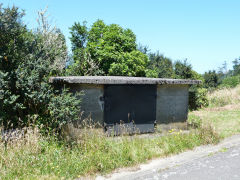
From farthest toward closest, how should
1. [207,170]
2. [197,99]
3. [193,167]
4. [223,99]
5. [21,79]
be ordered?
1. [223,99]
2. [197,99]
3. [21,79]
4. [193,167]
5. [207,170]

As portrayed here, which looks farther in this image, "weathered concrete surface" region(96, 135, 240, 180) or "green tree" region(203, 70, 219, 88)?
"green tree" region(203, 70, 219, 88)

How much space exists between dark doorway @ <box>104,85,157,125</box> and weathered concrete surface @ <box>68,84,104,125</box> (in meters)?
0.18

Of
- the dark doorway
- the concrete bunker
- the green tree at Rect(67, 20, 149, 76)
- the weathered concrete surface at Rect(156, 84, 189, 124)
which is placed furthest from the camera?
the green tree at Rect(67, 20, 149, 76)

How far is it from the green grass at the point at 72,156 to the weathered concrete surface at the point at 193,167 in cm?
28

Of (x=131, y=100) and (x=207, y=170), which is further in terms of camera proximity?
(x=131, y=100)

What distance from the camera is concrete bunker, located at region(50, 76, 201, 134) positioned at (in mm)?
7527

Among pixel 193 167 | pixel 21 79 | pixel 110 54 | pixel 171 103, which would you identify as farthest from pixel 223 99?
pixel 21 79

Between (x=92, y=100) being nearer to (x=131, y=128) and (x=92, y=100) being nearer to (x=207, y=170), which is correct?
(x=131, y=128)

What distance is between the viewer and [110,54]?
1902 centimetres

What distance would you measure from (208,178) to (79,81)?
4.43 meters

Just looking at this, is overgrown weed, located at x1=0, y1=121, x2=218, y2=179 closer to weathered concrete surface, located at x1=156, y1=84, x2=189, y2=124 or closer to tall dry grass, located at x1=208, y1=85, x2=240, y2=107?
weathered concrete surface, located at x1=156, y1=84, x2=189, y2=124

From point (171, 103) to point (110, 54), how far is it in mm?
10928

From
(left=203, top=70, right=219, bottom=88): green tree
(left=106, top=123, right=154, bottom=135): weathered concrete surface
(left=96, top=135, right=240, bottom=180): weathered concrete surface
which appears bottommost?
(left=96, top=135, right=240, bottom=180): weathered concrete surface

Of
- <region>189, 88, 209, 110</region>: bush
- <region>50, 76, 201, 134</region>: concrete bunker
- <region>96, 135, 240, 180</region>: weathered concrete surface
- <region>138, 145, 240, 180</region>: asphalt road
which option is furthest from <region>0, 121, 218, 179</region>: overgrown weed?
<region>189, 88, 209, 110</region>: bush
